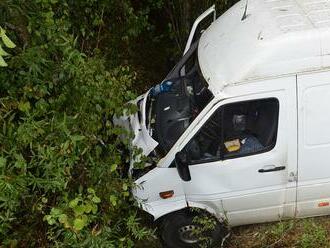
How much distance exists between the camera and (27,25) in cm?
437

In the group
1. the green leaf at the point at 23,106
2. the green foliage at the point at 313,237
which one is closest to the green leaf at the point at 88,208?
the green leaf at the point at 23,106

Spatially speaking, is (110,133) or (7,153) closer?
(7,153)

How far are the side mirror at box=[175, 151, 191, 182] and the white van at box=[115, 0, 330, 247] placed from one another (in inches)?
0.4

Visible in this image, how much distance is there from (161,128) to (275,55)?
54.1 inches

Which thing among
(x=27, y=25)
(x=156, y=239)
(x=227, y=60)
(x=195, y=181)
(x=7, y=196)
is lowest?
(x=156, y=239)

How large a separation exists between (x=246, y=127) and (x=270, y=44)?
826 mm

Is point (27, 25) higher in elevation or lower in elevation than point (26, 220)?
higher

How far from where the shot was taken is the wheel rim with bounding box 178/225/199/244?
5.36 metres

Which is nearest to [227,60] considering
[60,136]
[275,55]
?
[275,55]

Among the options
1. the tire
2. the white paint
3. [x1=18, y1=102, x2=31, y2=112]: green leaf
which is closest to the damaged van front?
the white paint

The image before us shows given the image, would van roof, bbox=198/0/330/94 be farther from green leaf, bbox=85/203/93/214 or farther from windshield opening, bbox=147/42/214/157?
green leaf, bbox=85/203/93/214

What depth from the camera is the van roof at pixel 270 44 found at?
176 inches

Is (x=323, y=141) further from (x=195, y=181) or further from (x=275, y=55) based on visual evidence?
(x=195, y=181)

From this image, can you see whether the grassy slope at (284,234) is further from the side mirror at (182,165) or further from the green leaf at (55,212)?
the green leaf at (55,212)
